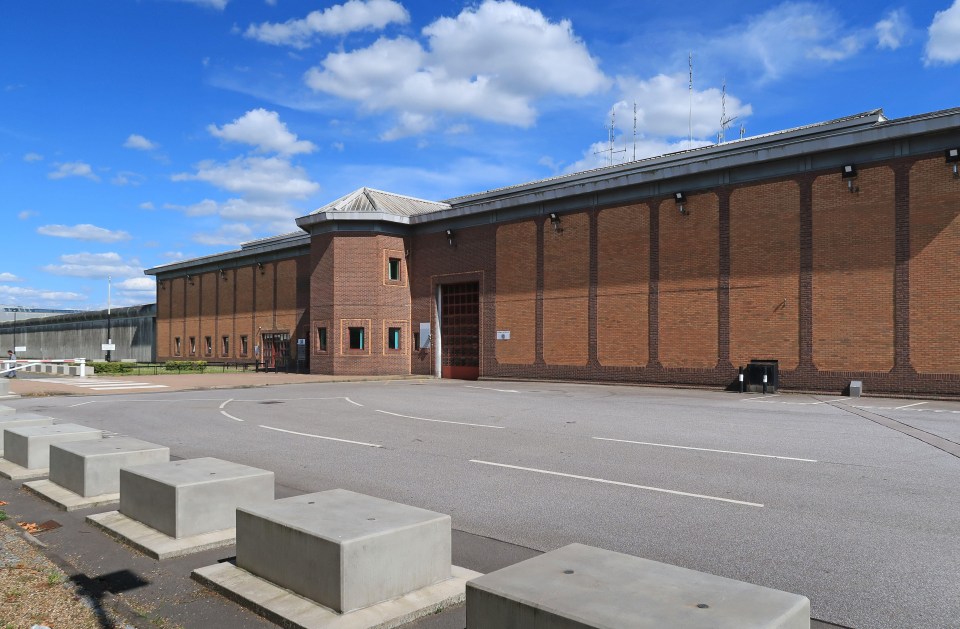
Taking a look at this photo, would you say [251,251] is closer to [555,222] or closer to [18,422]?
[555,222]

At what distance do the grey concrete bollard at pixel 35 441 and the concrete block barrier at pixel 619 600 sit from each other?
8.28m

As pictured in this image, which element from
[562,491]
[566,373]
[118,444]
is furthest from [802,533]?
[566,373]

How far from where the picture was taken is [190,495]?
634cm

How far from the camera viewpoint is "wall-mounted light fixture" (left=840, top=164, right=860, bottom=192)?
913 inches

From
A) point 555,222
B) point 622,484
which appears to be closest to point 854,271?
point 555,222

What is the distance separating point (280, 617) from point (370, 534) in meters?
0.78

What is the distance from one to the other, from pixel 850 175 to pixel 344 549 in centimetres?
2370

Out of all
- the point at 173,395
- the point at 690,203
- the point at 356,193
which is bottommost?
the point at 173,395

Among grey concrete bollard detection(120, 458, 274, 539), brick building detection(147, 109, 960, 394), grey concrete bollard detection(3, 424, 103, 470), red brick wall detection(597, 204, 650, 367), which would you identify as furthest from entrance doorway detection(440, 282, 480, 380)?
grey concrete bollard detection(120, 458, 274, 539)

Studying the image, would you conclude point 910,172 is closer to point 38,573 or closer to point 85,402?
point 38,573

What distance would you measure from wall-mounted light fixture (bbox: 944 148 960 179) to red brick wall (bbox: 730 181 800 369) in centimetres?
447

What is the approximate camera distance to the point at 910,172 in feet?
73.2

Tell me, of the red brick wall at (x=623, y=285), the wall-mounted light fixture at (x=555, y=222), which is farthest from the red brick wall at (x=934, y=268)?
the wall-mounted light fixture at (x=555, y=222)

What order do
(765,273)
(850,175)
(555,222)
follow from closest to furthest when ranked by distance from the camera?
1. (850,175)
2. (765,273)
3. (555,222)
